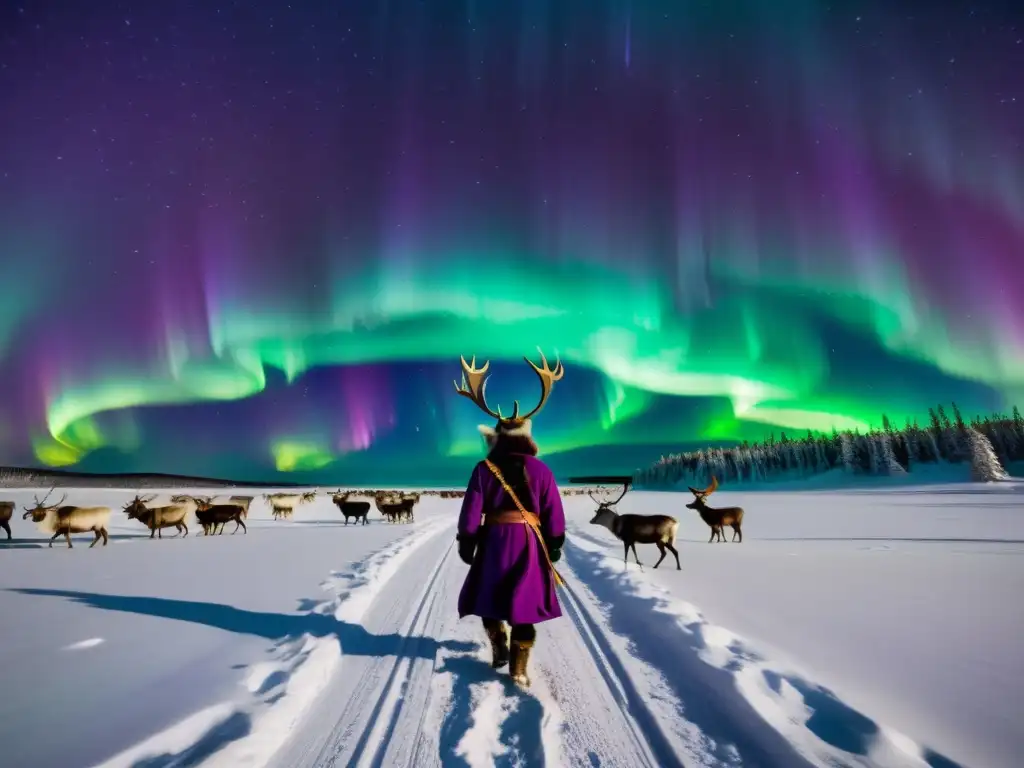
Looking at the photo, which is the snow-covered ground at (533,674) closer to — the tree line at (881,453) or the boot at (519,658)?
the boot at (519,658)

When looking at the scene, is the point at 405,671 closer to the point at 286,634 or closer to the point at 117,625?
the point at 286,634

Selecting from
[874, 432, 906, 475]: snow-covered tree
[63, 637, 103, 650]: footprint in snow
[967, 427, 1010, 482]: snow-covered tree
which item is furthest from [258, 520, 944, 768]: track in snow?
[874, 432, 906, 475]: snow-covered tree

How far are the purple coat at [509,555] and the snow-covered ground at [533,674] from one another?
603 millimetres

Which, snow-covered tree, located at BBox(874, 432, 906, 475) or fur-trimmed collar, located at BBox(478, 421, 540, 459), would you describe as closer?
fur-trimmed collar, located at BBox(478, 421, 540, 459)

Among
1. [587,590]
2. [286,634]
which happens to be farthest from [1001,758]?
[286,634]

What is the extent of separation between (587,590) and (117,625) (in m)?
6.61

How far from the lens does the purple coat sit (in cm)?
408

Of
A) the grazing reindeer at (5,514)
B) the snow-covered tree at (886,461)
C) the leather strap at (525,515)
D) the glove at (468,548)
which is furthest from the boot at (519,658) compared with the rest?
the snow-covered tree at (886,461)

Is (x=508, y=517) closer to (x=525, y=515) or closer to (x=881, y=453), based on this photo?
(x=525, y=515)

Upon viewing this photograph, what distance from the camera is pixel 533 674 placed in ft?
13.6

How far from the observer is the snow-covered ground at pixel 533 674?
2943 mm

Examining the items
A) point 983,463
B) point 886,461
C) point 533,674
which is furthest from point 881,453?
point 533,674

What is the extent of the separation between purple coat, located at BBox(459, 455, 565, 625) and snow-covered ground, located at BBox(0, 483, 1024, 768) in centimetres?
60

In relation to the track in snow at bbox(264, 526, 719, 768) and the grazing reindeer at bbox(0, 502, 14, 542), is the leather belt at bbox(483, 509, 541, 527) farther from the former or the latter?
the grazing reindeer at bbox(0, 502, 14, 542)
